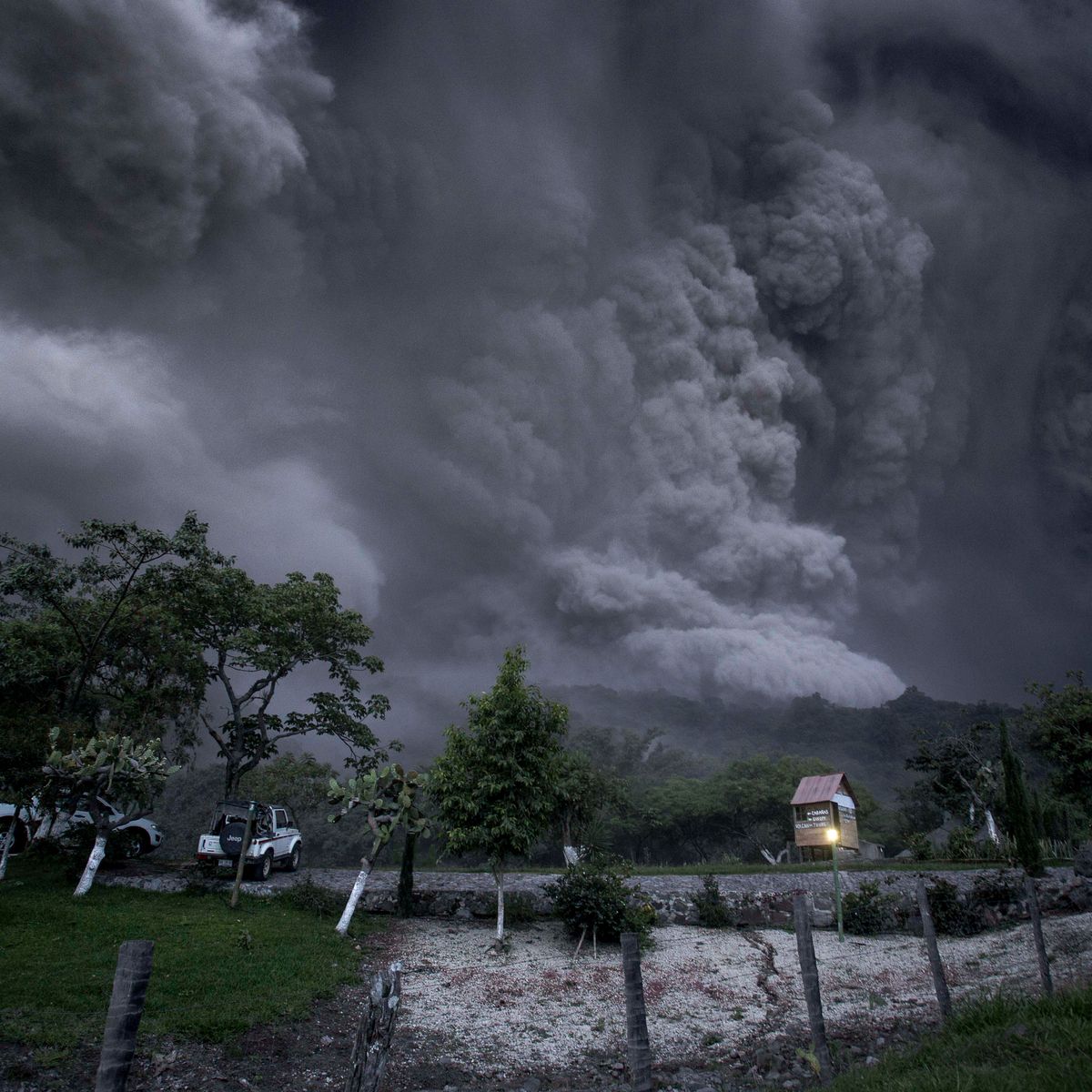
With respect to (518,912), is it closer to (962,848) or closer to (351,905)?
(351,905)

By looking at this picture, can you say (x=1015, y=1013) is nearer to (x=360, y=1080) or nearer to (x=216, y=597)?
(x=360, y=1080)

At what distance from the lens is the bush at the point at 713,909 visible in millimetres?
24203

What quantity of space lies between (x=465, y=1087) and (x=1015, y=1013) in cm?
838

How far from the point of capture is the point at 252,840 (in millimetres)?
24234

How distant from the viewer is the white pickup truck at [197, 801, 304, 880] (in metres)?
23.7

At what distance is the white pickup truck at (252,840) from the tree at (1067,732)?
43870mm

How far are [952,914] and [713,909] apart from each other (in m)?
8.10

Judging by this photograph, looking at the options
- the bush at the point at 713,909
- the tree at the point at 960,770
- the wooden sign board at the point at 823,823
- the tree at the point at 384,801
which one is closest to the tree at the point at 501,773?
the tree at the point at 384,801

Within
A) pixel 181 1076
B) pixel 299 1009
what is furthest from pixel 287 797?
pixel 181 1076

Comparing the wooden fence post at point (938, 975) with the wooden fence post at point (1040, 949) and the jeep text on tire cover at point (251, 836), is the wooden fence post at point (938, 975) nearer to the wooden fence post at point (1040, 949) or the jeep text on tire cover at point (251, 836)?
the wooden fence post at point (1040, 949)

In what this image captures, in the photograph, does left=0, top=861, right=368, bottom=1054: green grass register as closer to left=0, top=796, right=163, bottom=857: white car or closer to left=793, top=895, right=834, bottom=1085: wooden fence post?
left=0, top=796, right=163, bottom=857: white car

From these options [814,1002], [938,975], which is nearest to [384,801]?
[814,1002]

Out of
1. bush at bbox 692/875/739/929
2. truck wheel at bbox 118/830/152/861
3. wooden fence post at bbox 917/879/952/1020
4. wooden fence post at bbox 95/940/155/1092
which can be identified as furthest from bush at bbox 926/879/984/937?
truck wheel at bbox 118/830/152/861

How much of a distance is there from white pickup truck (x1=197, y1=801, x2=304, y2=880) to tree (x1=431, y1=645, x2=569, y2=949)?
730cm
